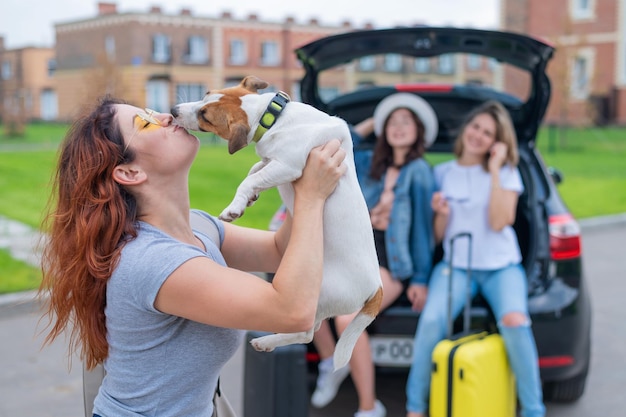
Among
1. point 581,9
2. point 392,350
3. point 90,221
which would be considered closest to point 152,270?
point 90,221

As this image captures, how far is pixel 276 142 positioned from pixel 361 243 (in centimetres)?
29

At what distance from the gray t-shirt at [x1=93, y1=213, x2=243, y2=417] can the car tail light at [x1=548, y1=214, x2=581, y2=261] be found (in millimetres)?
2778

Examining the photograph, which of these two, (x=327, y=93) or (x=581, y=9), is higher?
(x=581, y=9)

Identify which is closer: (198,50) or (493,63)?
(493,63)

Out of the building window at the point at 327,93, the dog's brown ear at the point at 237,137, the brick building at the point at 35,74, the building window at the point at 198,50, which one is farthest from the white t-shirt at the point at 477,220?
the brick building at the point at 35,74

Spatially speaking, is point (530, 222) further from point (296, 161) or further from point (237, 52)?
point (237, 52)

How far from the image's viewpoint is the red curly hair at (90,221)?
1723 millimetres

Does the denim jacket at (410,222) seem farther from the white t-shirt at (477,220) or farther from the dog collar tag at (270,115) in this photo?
the dog collar tag at (270,115)

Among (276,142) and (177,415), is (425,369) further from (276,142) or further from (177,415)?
(276,142)

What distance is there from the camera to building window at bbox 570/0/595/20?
39.6 meters

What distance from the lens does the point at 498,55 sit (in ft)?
14.1

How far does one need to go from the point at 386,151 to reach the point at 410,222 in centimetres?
53

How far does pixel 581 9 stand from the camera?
39.9 meters

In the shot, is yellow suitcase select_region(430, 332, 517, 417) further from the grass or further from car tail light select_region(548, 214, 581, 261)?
the grass
